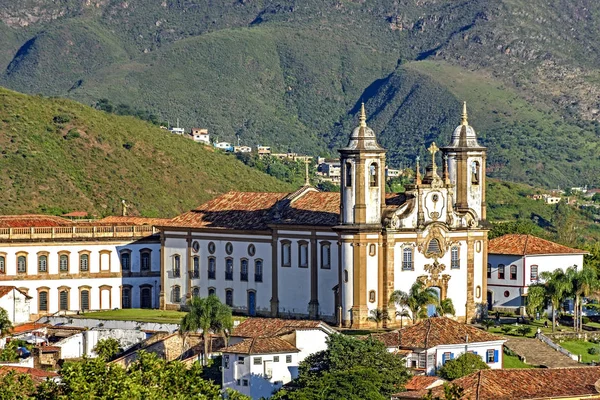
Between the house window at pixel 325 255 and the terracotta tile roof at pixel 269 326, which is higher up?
the house window at pixel 325 255

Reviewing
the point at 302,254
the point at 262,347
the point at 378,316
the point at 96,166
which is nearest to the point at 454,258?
the point at 378,316

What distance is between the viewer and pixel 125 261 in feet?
316

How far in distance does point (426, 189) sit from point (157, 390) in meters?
28.2

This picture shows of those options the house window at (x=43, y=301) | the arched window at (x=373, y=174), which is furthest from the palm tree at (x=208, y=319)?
the house window at (x=43, y=301)

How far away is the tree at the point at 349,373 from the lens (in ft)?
212

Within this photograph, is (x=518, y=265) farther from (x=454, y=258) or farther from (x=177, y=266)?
(x=177, y=266)

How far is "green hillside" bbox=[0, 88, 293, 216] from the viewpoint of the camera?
135 metres

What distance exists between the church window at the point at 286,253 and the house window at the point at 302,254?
2.33 feet

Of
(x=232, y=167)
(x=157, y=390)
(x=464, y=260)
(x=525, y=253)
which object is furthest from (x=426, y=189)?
(x=232, y=167)

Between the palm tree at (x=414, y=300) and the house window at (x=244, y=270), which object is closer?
the palm tree at (x=414, y=300)

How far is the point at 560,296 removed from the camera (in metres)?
85.2

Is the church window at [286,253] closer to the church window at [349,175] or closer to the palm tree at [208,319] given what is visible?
the church window at [349,175]

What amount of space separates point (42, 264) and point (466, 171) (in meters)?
22.4

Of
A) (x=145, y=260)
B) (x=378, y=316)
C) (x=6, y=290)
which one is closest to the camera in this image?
(x=378, y=316)
